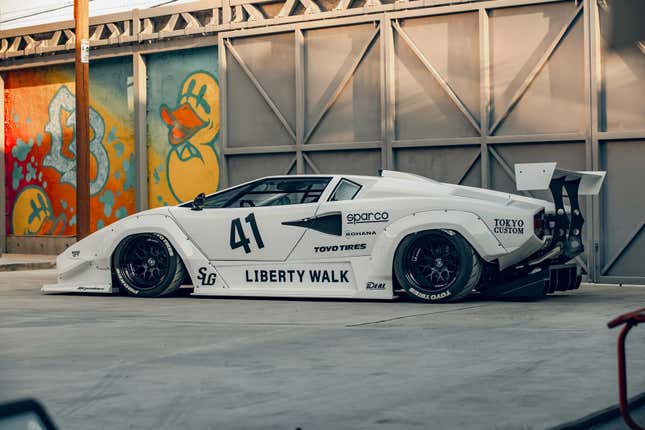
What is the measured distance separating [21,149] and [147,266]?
10142mm

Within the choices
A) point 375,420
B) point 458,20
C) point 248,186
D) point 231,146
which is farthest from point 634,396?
point 231,146

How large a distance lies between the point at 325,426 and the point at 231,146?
1296cm

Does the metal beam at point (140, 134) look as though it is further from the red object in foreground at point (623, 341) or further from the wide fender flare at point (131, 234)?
the red object in foreground at point (623, 341)

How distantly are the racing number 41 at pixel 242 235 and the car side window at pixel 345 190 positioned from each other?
0.82 metres

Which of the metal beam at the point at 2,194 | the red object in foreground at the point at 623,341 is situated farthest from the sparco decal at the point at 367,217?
the metal beam at the point at 2,194

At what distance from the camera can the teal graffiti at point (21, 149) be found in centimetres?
2034

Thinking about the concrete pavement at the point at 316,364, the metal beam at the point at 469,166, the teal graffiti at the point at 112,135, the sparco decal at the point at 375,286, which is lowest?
the concrete pavement at the point at 316,364

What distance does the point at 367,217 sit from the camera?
408 inches

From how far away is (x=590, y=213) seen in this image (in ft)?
44.7

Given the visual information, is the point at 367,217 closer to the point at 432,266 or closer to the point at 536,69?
the point at 432,266

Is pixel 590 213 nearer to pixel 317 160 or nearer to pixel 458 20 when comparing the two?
pixel 458 20

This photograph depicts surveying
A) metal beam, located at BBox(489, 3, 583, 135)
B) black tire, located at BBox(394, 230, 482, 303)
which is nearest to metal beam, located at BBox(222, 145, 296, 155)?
metal beam, located at BBox(489, 3, 583, 135)

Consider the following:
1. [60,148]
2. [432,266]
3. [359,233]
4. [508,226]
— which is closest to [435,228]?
[432,266]

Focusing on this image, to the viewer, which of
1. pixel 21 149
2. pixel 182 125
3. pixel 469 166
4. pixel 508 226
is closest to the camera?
pixel 508 226
